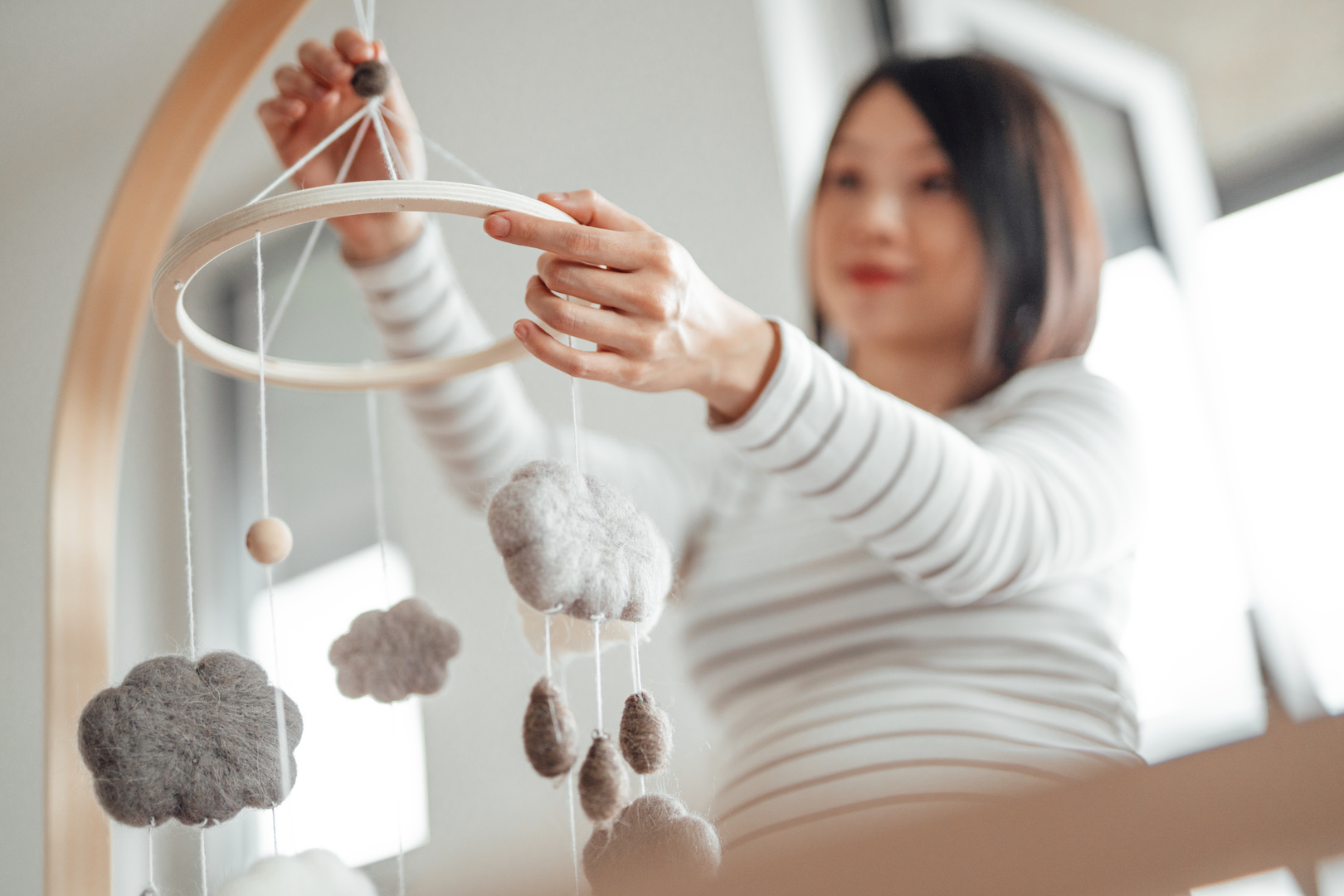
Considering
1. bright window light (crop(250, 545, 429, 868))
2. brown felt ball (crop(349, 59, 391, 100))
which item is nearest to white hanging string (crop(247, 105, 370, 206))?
brown felt ball (crop(349, 59, 391, 100))

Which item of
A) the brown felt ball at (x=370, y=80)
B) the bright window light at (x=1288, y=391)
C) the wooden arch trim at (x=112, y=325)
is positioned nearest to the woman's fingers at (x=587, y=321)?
the brown felt ball at (x=370, y=80)

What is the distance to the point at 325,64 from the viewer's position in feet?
2.13

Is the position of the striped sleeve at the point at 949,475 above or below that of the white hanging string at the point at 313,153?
below

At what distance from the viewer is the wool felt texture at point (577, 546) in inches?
16.1

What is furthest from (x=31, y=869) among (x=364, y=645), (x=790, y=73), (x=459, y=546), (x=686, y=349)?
(x=790, y=73)

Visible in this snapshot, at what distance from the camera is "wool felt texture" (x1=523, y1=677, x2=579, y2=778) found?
46cm

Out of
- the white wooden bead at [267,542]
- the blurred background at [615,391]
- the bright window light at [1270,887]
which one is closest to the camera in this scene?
the white wooden bead at [267,542]

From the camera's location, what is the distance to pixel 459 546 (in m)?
1.19

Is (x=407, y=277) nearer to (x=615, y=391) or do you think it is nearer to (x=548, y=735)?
(x=548, y=735)

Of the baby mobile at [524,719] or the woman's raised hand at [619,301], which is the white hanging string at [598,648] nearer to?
the baby mobile at [524,719]

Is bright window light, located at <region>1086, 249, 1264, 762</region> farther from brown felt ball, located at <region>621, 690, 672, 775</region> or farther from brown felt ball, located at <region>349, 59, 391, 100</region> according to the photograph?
brown felt ball, located at <region>349, 59, 391, 100</region>

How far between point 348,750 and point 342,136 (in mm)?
816

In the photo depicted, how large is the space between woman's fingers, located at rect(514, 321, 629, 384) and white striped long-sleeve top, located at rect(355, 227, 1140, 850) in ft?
0.37

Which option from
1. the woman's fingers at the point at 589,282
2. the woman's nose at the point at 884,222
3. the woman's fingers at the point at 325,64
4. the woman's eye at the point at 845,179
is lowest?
the woman's fingers at the point at 589,282
